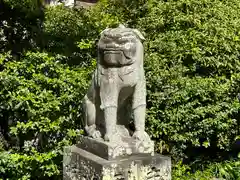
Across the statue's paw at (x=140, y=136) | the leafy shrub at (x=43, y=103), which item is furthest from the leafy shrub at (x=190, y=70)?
the statue's paw at (x=140, y=136)

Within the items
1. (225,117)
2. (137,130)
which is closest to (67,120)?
(137,130)

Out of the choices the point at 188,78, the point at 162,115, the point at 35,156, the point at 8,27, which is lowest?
the point at 35,156

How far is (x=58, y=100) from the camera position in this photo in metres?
4.96

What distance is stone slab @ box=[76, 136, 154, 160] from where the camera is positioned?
10.8 ft

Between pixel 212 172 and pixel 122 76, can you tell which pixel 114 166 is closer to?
pixel 122 76

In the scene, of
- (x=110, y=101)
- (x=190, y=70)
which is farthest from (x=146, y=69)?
(x=110, y=101)

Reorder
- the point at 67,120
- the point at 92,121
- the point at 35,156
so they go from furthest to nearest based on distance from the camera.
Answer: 1. the point at 67,120
2. the point at 35,156
3. the point at 92,121

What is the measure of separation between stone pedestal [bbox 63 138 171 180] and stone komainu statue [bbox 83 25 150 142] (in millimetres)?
176

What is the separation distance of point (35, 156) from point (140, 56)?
2125 millimetres

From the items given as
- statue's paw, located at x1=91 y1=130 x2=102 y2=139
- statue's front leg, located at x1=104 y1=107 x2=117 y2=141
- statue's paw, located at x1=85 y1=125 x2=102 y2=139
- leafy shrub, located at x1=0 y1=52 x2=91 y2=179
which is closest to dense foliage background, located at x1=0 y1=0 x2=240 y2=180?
leafy shrub, located at x1=0 y1=52 x2=91 y2=179

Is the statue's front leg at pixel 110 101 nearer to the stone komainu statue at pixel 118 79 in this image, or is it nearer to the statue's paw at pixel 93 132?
the stone komainu statue at pixel 118 79

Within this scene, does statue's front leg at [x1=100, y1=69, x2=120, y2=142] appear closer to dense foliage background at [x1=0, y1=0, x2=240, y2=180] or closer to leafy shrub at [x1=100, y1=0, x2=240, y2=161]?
dense foliage background at [x1=0, y1=0, x2=240, y2=180]

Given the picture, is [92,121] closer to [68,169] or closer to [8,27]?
[68,169]

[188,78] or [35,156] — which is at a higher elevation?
[188,78]
